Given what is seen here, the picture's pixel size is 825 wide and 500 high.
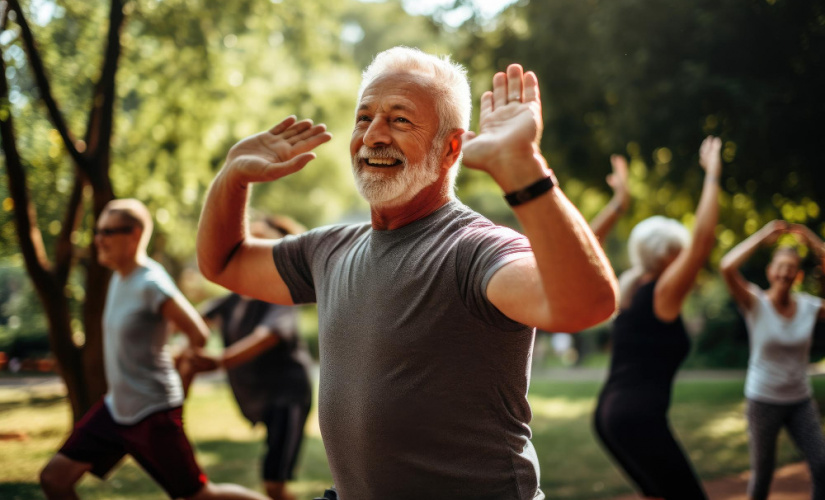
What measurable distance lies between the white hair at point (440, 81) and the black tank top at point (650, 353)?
99.0 inches

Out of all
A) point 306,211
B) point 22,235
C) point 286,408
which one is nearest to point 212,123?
point 22,235

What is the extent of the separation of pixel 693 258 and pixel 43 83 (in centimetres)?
442

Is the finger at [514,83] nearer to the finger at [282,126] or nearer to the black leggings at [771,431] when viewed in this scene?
the finger at [282,126]

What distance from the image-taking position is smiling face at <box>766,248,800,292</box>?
225 inches

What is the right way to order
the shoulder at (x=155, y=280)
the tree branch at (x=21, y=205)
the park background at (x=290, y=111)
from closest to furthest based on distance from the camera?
the shoulder at (x=155, y=280)
the tree branch at (x=21, y=205)
the park background at (x=290, y=111)

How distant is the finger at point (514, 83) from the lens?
1.83 metres

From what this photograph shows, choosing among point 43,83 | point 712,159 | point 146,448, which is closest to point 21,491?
point 146,448

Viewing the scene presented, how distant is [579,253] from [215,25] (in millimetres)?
9291

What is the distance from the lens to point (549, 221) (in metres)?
1.65

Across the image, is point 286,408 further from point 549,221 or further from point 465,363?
point 549,221

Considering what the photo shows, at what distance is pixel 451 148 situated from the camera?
2367 mm

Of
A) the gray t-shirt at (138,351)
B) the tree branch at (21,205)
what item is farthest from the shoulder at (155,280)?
the tree branch at (21,205)

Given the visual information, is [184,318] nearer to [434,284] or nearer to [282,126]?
[282,126]

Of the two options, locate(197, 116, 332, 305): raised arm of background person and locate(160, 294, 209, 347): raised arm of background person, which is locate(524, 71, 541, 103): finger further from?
locate(160, 294, 209, 347): raised arm of background person
